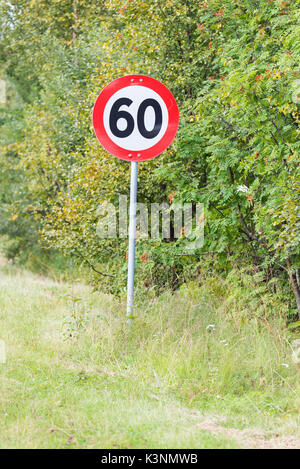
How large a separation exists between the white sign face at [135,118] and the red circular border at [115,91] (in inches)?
1.4

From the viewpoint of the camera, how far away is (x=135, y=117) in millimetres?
6504

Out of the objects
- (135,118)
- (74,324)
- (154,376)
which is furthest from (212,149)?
(154,376)

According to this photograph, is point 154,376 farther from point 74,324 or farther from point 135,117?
point 135,117

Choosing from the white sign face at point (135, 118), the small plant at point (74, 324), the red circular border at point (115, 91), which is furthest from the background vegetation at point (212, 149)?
the small plant at point (74, 324)

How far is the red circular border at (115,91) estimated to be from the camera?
6.50 metres

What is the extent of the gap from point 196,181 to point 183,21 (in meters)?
2.69

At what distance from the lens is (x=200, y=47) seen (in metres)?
9.19

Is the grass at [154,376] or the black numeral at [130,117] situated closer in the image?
the grass at [154,376]

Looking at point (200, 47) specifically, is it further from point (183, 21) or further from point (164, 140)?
point (164, 140)

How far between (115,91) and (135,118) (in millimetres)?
384

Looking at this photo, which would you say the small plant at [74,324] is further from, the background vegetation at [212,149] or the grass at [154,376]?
the background vegetation at [212,149]

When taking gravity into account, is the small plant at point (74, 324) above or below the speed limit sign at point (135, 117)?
below

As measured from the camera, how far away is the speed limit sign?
651cm

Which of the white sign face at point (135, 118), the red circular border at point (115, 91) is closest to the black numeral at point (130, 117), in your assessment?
the white sign face at point (135, 118)
